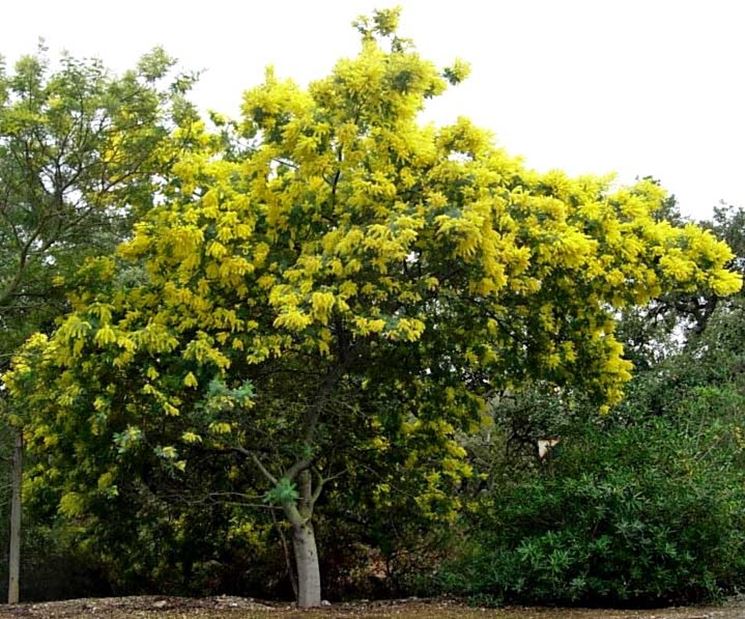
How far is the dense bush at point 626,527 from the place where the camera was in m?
7.89

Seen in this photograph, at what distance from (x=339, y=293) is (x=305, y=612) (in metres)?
3.38

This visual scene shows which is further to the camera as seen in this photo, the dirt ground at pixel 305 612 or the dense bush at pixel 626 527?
the dense bush at pixel 626 527

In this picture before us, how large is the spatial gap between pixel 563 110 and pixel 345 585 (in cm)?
679

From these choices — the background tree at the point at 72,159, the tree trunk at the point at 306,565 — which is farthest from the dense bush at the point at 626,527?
the background tree at the point at 72,159

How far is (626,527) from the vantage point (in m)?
7.78

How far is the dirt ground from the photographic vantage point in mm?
7438

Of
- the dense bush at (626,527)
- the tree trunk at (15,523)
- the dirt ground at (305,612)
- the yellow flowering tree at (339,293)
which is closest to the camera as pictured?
the yellow flowering tree at (339,293)

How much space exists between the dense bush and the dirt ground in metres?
0.28

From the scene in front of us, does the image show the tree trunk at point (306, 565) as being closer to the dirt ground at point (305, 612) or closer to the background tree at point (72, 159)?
the dirt ground at point (305, 612)

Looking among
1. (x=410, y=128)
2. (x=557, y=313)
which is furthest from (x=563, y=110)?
(x=410, y=128)

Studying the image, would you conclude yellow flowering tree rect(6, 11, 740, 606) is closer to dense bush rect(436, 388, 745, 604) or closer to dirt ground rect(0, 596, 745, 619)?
dirt ground rect(0, 596, 745, 619)

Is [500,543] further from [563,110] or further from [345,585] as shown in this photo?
[563,110]

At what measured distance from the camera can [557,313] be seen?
28.2 ft

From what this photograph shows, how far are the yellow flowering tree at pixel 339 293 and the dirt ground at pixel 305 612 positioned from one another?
725mm
